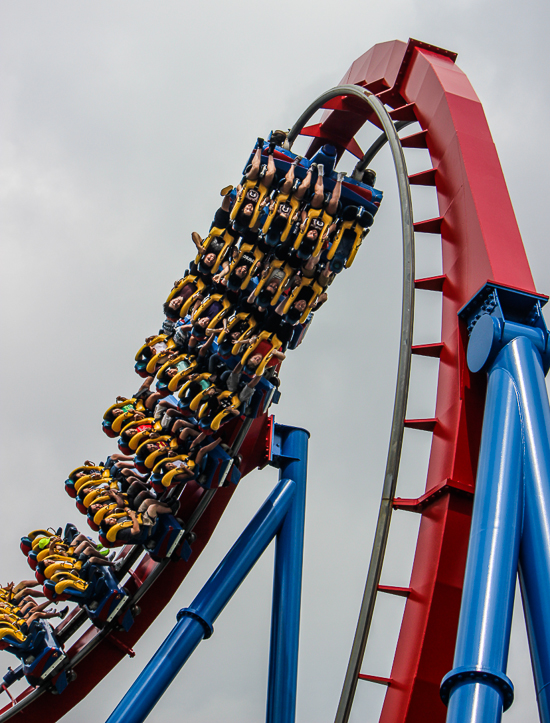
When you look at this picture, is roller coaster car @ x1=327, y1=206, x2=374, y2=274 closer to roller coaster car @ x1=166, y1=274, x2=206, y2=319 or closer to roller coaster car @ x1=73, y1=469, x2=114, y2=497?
roller coaster car @ x1=166, y1=274, x2=206, y2=319

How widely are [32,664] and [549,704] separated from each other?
18.4 feet

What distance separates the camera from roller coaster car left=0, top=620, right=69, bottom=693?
654cm

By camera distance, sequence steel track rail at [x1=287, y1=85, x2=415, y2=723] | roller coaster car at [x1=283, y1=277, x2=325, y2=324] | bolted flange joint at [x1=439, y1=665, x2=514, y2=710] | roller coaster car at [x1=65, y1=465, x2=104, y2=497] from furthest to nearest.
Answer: roller coaster car at [x1=65, y1=465, x2=104, y2=497]
roller coaster car at [x1=283, y1=277, x2=325, y2=324]
steel track rail at [x1=287, y1=85, x2=415, y2=723]
bolted flange joint at [x1=439, y1=665, x2=514, y2=710]

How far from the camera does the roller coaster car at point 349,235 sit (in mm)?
6359

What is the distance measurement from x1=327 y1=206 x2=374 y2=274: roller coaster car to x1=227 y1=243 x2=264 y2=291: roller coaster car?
0.70 m

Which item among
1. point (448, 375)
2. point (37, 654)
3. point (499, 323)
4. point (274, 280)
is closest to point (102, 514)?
point (37, 654)

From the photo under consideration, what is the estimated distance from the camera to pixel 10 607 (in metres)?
6.99

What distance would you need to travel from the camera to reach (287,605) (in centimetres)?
591

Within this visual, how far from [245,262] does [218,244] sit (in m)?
0.41

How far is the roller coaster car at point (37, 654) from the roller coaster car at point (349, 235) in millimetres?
4600

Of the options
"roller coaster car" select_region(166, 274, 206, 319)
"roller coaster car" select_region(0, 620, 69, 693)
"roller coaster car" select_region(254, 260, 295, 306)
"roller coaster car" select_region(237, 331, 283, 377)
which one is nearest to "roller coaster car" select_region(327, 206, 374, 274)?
"roller coaster car" select_region(254, 260, 295, 306)

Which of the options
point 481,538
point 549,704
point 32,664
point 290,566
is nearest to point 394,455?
point 481,538

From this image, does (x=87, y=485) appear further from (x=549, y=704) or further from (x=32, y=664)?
(x=549, y=704)

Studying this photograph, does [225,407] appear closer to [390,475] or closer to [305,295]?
[305,295]
